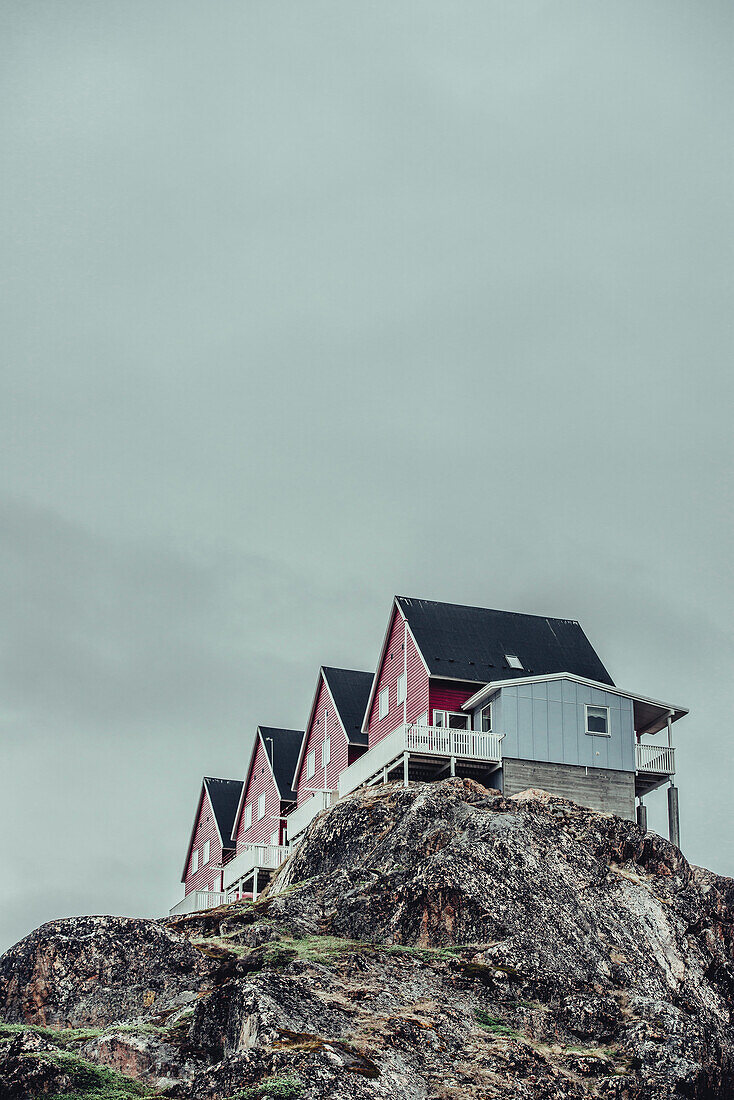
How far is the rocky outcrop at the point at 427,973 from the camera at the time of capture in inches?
853

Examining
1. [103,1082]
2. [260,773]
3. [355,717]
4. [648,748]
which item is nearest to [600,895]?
[648,748]

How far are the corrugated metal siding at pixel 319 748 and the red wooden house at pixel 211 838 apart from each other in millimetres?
9037

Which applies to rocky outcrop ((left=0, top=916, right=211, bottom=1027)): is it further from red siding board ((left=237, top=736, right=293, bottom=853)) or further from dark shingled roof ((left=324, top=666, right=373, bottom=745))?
red siding board ((left=237, top=736, right=293, bottom=853))

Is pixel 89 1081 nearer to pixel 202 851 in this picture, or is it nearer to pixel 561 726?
pixel 561 726

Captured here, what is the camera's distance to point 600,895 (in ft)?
98.5

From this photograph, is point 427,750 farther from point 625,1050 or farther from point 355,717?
point 625,1050

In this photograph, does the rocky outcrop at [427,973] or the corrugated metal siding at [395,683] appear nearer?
the rocky outcrop at [427,973]

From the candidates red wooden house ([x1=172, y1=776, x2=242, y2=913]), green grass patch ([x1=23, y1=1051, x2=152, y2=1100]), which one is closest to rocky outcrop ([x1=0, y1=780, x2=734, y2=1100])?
→ green grass patch ([x1=23, y1=1051, x2=152, y2=1100])

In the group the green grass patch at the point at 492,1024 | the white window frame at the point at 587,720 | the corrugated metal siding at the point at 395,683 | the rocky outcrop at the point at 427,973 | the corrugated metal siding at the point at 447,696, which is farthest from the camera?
the corrugated metal siding at the point at 395,683

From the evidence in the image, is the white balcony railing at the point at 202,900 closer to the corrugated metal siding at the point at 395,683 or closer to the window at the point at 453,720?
the corrugated metal siding at the point at 395,683

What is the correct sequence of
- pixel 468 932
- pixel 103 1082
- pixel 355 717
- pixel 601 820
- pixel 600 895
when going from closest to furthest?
pixel 103 1082
pixel 468 932
pixel 600 895
pixel 601 820
pixel 355 717

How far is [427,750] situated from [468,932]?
10997mm

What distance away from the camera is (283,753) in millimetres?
54625

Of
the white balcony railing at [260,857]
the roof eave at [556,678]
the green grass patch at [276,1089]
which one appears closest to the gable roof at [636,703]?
the roof eave at [556,678]
